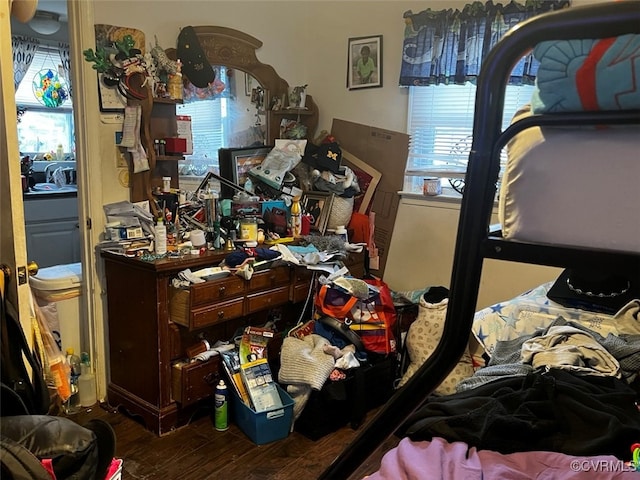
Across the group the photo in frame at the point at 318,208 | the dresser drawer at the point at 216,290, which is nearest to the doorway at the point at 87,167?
the dresser drawer at the point at 216,290

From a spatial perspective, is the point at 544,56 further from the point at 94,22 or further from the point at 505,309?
the point at 94,22

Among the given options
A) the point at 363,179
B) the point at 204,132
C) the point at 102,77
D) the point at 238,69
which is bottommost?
the point at 363,179

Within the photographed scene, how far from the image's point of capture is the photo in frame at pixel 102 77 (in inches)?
98.3

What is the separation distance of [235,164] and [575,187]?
2594 millimetres

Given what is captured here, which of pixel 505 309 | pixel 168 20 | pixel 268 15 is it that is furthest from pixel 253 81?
pixel 505 309

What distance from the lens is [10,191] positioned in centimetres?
151

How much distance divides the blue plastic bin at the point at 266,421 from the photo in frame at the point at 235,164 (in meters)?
1.23

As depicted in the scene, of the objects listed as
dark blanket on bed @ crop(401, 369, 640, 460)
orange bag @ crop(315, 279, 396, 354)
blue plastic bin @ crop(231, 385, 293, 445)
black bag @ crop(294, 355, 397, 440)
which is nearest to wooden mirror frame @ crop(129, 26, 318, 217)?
orange bag @ crop(315, 279, 396, 354)

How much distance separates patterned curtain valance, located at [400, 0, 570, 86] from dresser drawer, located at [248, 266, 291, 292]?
1.40m

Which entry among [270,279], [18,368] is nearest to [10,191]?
[18,368]

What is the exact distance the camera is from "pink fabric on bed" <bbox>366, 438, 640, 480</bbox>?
1.23 m

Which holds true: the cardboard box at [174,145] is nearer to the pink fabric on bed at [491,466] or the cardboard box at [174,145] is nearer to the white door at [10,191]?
the white door at [10,191]

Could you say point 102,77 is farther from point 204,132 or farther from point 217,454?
point 217,454

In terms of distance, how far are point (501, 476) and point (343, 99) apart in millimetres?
2816
